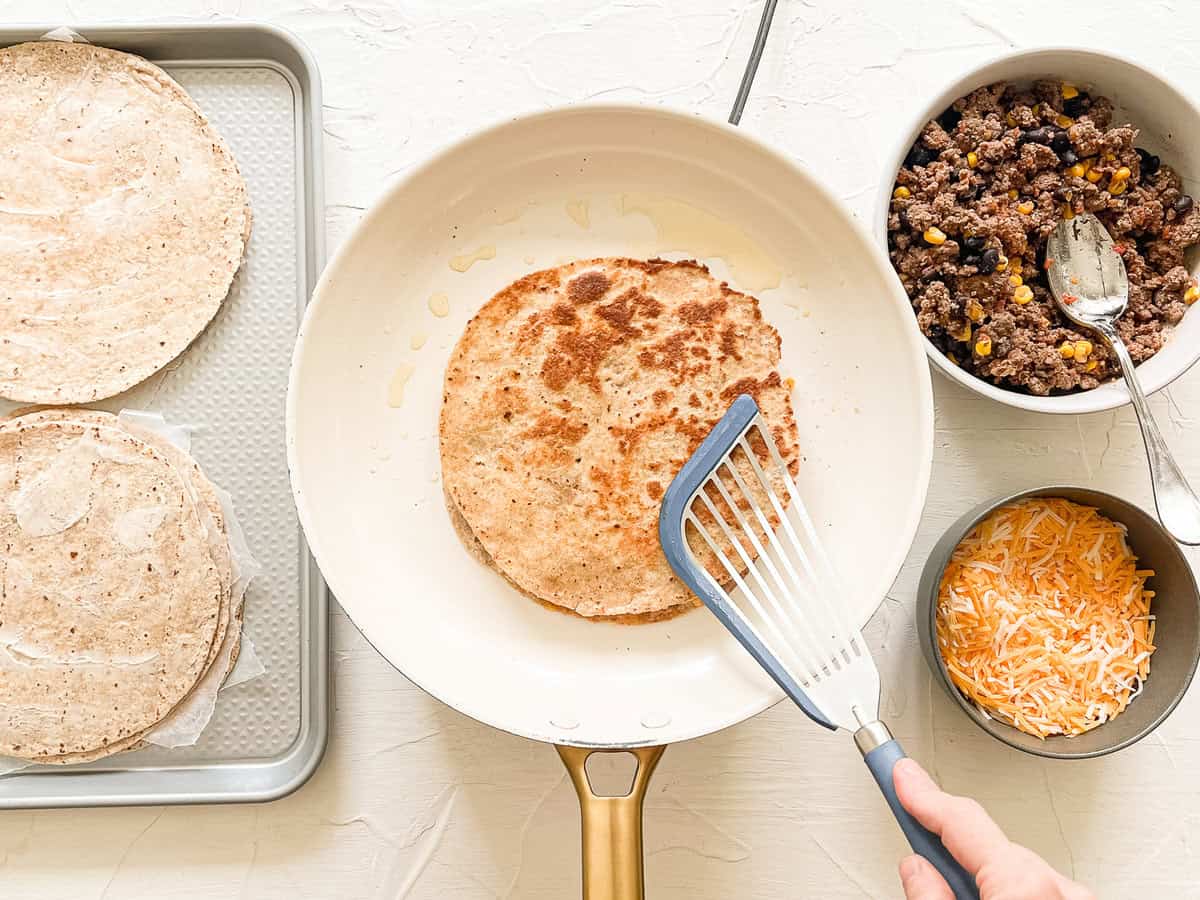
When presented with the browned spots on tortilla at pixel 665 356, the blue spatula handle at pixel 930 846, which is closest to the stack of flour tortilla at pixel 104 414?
the browned spots on tortilla at pixel 665 356

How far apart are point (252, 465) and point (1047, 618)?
95 cm

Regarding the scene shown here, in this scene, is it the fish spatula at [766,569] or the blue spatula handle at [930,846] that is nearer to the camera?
the blue spatula handle at [930,846]

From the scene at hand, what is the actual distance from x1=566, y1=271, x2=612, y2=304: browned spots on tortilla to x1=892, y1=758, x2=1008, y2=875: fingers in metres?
0.57

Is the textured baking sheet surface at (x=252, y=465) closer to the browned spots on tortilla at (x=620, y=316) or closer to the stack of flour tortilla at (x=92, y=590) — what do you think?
the stack of flour tortilla at (x=92, y=590)

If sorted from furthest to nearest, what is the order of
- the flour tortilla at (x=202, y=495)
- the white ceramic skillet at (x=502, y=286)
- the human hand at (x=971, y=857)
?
the flour tortilla at (x=202, y=495) < the white ceramic skillet at (x=502, y=286) < the human hand at (x=971, y=857)

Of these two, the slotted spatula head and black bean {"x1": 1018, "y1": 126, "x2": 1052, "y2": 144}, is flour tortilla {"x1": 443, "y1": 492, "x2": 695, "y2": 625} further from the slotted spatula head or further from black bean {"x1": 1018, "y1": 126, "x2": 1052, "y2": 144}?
black bean {"x1": 1018, "y1": 126, "x2": 1052, "y2": 144}

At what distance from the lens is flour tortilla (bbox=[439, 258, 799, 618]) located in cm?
102

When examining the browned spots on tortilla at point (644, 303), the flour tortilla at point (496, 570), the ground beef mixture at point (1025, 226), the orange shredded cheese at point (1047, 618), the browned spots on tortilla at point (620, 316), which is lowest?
the flour tortilla at point (496, 570)

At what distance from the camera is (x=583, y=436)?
3.36ft

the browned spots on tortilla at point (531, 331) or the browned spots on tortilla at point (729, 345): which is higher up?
the browned spots on tortilla at point (729, 345)

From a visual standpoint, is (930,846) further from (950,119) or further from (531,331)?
(950,119)

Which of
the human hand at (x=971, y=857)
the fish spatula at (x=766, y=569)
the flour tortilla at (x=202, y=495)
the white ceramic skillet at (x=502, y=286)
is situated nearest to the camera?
the human hand at (x=971, y=857)

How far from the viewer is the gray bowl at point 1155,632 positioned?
1.05 meters

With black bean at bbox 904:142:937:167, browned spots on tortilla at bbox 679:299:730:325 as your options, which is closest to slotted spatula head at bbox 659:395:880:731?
browned spots on tortilla at bbox 679:299:730:325
